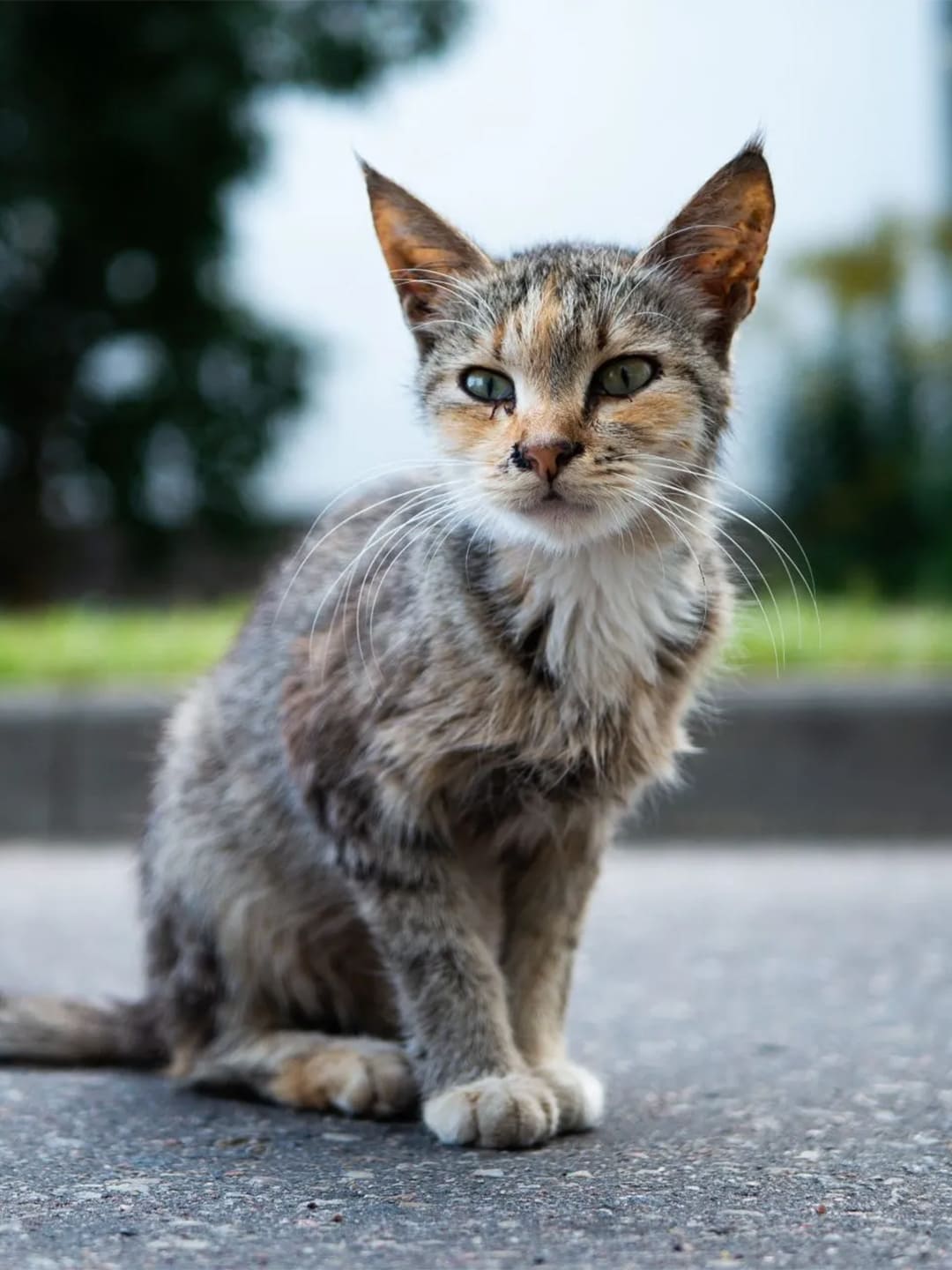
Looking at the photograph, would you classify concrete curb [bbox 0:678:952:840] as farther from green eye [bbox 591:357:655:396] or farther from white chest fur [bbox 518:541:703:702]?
green eye [bbox 591:357:655:396]

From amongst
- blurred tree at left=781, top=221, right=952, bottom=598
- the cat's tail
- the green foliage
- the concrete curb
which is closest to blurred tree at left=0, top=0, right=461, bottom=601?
blurred tree at left=781, top=221, right=952, bottom=598

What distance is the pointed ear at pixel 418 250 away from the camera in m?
3.01

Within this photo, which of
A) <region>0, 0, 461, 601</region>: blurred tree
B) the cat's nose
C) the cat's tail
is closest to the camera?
the cat's nose

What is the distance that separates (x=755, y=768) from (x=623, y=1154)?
336 centimetres

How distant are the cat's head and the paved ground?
0.99 m

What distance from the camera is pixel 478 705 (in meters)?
2.70

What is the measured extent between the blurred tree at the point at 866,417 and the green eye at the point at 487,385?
9.21 m

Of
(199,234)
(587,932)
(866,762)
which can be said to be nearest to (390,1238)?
(587,932)

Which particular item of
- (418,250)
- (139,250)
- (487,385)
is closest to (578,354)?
(487,385)

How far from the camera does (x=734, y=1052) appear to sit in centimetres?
334

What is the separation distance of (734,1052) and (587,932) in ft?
4.54

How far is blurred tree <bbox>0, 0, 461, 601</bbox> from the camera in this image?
13352mm

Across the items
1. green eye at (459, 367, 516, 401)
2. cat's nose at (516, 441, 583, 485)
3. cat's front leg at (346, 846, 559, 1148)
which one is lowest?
cat's front leg at (346, 846, 559, 1148)

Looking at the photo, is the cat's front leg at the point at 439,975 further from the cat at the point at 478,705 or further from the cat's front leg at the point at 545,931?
the cat's front leg at the point at 545,931
